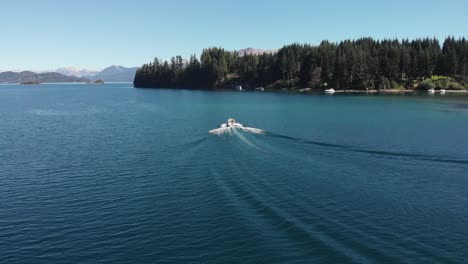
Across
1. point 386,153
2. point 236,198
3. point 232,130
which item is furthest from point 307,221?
point 232,130

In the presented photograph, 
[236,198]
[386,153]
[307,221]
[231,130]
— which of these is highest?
[231,130]

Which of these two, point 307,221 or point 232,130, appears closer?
point 307,221

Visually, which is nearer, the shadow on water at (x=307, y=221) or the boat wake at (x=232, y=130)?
the shadow on water at (x=307, y=221)

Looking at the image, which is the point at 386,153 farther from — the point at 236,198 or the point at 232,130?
the point at 232,130

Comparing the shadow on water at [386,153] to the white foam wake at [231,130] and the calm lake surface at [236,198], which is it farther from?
the white foam wake at [231,130]

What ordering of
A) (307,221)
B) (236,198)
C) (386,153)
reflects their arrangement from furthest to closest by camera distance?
(386,153), (236,198), (307,221)

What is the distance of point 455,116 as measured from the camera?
106375 millimetres

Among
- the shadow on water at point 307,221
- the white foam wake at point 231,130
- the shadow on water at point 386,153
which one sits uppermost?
the white foam wake at point 231,130

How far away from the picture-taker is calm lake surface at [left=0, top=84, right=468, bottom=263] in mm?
28859

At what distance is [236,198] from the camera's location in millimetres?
39250

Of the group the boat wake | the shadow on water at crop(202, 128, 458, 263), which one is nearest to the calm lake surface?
the shadow on water at crop(202, 128, 458, 263)

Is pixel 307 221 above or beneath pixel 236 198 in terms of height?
beneath

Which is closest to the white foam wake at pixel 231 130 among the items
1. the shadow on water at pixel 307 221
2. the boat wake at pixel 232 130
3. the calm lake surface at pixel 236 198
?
the boat wake at pixel 232 130

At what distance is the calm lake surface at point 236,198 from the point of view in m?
28.9
